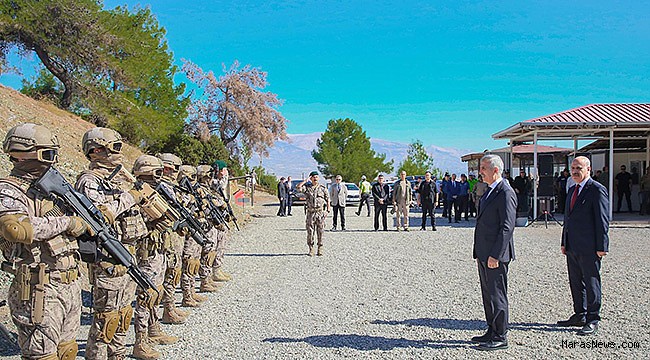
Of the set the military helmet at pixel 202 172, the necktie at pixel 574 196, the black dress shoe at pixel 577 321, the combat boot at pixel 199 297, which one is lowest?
the combat boot at pixel 199 297

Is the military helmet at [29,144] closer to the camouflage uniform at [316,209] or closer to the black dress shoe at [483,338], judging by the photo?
the black dress shoe at [483,338]

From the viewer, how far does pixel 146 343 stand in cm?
495

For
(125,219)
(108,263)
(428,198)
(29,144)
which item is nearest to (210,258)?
(125,219)

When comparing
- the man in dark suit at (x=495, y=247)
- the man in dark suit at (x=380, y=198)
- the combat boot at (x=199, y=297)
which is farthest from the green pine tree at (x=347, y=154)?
the man in dark suit at (x=495, y=247)

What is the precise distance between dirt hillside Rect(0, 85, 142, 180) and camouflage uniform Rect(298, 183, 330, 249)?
5275 millimetres

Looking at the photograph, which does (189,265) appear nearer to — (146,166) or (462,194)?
(146,166)

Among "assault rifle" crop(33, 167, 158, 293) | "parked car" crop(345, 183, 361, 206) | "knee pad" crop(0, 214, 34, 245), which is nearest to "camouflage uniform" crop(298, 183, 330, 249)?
"assault rifle" crop(33, 167, 158, 293)

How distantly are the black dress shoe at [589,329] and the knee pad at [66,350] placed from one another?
4927 millimetres

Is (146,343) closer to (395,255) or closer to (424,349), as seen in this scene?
(424,349)

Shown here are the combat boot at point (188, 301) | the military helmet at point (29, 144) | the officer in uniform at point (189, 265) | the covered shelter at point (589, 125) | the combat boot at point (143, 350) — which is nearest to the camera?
the military helmet at point (29, 144)

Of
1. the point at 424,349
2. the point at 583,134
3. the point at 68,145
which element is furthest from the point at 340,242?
the point at 583,134

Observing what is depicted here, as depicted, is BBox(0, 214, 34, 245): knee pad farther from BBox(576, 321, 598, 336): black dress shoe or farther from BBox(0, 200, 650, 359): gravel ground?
BBox(576, 321, 598, 336): black dress shoe

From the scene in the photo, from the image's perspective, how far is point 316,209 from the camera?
1063cm

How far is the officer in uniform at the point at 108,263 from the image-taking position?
4.14m
